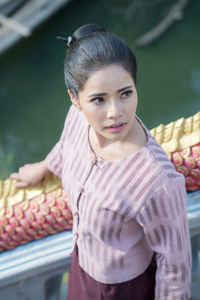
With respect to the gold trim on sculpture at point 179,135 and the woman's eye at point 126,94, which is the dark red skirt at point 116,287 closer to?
the gold trim on sculpture at point 179,135

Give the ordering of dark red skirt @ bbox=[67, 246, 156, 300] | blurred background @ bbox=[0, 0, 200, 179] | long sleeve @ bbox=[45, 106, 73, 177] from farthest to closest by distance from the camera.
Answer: blurred background @ bbox=[0, 0, 200, 179] < long sleeve @ bbox=[45, 106, 73, 177] < dark red skirt @ bbox=[67, 246, 156, 300]

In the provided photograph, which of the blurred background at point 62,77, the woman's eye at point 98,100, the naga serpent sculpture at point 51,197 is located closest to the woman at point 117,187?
the woman's eye at point 98,100

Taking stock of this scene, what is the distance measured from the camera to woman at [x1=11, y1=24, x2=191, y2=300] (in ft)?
2.92

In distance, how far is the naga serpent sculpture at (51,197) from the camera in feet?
3.87

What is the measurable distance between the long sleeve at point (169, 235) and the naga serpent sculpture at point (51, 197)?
227 millimetres

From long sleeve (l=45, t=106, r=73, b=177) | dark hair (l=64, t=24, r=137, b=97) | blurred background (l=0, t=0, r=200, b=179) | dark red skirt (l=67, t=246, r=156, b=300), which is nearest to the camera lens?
dark hair (l=64, t=24, r=137, b=97)

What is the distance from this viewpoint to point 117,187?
97 cm

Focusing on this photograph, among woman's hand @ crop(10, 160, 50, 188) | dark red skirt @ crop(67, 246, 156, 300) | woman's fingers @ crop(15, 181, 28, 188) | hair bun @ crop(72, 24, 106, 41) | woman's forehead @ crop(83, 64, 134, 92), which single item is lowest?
dark red skirt @ crop(67, 246, 156, 300)

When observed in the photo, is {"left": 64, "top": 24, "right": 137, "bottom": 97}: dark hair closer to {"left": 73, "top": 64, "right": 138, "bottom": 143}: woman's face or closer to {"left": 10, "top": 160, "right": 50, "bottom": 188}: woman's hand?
{"left": 73, "top": 64, "right": 138, "bottom": 143}: woman's face

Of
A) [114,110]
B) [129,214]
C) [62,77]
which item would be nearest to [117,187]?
[129,214]

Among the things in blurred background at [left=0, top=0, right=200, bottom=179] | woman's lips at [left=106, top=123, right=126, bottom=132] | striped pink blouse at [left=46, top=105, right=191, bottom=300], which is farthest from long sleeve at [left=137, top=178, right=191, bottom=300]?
blurred background at [left=0, top=0, right=200, bottom=179]

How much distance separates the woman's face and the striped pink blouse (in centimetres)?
8

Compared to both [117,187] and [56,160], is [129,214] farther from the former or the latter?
[56,160]

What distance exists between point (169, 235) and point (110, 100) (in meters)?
0.32
